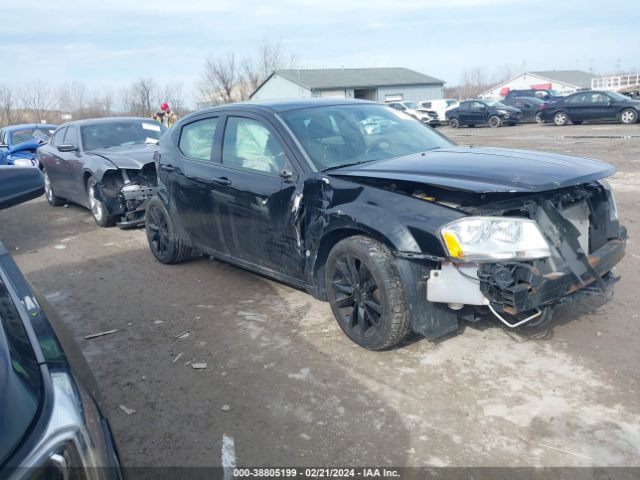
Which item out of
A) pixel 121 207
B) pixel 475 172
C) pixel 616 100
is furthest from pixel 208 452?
pixel 616 100

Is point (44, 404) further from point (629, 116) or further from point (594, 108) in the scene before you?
point (594, 108)

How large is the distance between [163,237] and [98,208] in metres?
3.14

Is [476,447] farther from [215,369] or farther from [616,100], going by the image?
[616,100]

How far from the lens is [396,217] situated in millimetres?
3564

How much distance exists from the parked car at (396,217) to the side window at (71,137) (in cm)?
519

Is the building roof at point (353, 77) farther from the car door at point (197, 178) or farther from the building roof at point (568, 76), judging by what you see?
the car door at point (197, 178)

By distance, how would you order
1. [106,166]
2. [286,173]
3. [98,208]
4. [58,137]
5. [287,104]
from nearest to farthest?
[286,173] → [287,104] → [106,166] → [98,208] → [58,137]

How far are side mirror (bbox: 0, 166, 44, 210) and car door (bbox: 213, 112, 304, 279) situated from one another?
68.9 inches

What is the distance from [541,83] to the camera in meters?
86.8

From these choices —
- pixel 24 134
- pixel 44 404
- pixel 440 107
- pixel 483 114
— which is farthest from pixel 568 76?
pixel 44 404

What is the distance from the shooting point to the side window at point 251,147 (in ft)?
14.7

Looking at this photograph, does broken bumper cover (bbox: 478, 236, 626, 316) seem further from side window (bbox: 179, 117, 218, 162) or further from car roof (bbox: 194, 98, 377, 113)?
side window (bbox: 179, 117, 218, 162)

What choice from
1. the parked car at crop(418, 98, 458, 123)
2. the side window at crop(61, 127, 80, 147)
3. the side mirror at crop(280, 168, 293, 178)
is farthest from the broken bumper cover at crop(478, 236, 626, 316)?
the parked car at crop(418, 98, 458, 123)

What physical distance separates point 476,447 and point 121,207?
23.0 ft
